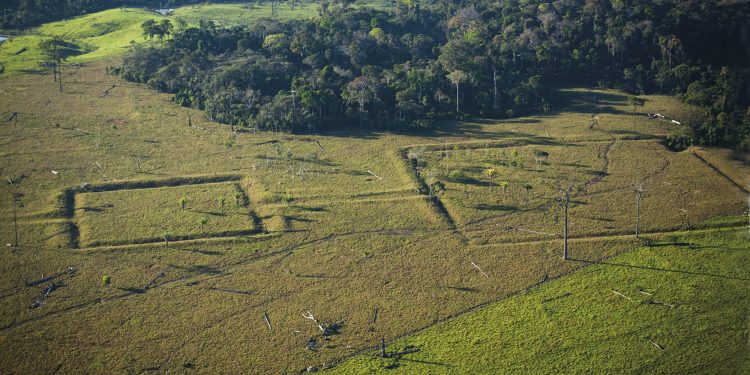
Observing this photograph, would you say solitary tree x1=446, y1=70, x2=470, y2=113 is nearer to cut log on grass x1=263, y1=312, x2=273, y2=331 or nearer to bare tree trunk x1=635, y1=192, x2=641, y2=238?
bare tree trunk x1=635, y1=192, x2=641, y2=238

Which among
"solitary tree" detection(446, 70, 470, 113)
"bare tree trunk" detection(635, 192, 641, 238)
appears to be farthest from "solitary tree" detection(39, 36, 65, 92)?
"bare tree trunk" detection(635, 192, 641, 238)

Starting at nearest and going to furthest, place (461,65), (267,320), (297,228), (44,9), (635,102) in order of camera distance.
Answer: (267,320) → (297,228) → (635,102) → (461,65) → (44,9)

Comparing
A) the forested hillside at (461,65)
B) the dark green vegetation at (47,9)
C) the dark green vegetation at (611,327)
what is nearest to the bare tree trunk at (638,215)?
the dark green vegetation at (611,327)

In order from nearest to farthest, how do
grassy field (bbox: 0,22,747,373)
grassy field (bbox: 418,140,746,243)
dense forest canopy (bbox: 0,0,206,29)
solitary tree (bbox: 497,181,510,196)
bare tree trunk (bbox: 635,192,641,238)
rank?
grassy field (bbox: 0,22,747,373) → bare tree trunk (bbox: 635,192,641,238) → grassy field (bbox: 418,140,746,243) → solitary tree (bbox: 497,181,510,196) → dense forest canopy (bbox: 0,0,206,29)

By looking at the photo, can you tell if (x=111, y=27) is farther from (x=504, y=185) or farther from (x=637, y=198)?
(x=637, y=198)

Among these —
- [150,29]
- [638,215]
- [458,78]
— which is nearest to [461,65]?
[458,78]

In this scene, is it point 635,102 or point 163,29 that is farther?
point 163,29

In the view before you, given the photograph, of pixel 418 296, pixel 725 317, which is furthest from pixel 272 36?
pixel 725 317
